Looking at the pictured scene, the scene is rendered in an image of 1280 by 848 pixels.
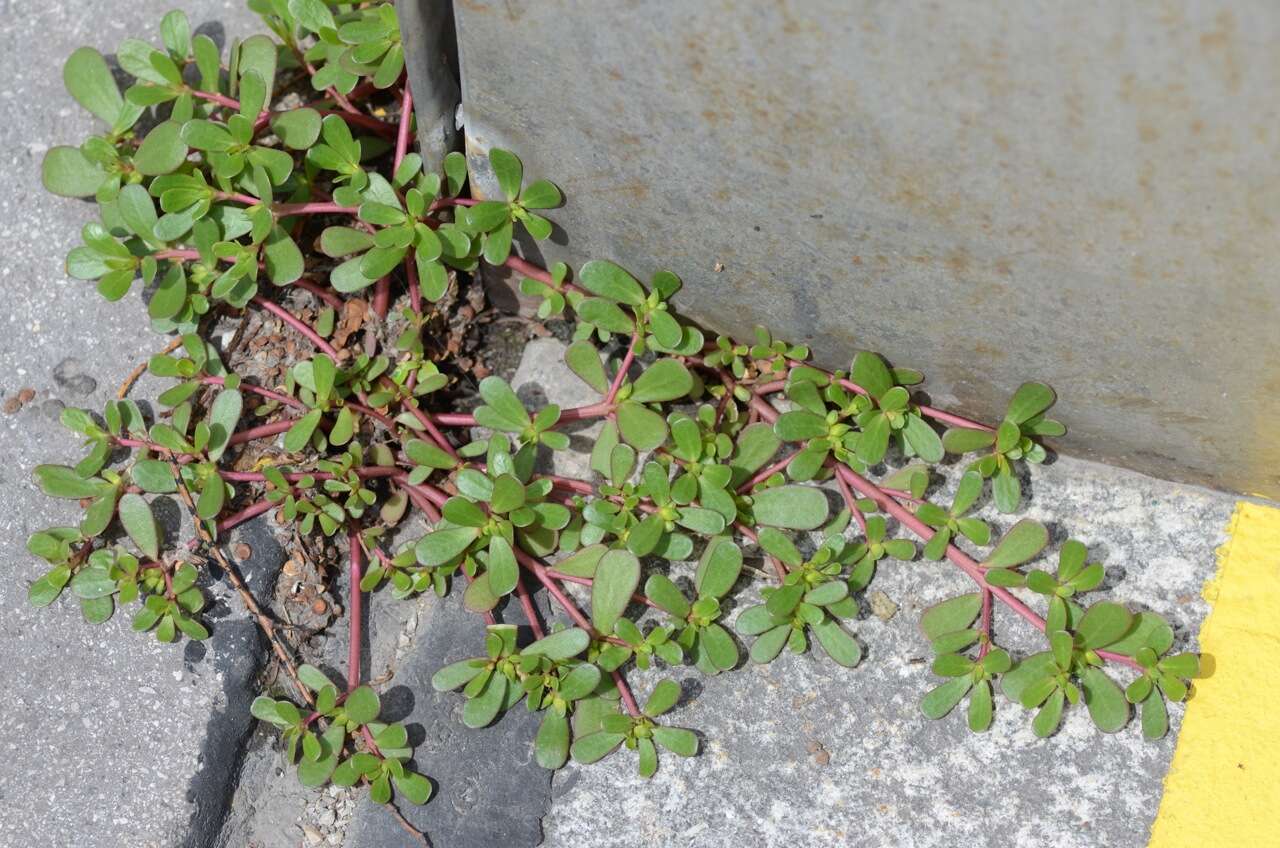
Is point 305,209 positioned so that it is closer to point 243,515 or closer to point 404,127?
point 404,127

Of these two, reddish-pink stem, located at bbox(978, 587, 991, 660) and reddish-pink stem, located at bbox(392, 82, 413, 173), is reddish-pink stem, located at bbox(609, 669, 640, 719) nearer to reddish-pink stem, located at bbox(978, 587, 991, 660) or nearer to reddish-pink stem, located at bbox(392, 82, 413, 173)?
reddish-pink stem, located at bbox(978, 587, 991, 660)

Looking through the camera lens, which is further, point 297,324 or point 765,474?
point 297,324

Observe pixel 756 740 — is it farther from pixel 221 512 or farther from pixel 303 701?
pixel 221 512

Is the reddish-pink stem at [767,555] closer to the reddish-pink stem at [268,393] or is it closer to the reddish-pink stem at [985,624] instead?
the reddish-pink stem at [985,624]

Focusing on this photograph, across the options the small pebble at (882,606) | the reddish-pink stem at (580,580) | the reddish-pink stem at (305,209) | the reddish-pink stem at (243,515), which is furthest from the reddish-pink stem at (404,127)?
the small pebble at (882,606)

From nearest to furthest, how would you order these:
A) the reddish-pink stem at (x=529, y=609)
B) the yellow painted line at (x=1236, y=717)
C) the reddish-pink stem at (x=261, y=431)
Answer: the yellow painted line at (x=1236, y=717), the reddish-pink stem at (x=529, y=609), the reddish-pink stem at (x=261, y=431)

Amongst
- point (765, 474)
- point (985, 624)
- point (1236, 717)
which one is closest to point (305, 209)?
point (765, 474)
